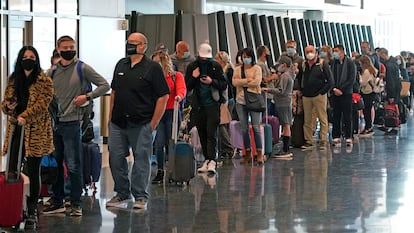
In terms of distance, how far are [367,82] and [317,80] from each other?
2.97m

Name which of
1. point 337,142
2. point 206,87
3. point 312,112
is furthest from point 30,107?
point 337,142

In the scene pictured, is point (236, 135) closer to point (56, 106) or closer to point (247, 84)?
point (247, 84)

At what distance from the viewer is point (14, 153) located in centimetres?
805

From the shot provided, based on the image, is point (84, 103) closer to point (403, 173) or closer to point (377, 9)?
point (403, 173)

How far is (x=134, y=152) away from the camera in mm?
9047

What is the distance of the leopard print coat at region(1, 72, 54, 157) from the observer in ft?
26.0

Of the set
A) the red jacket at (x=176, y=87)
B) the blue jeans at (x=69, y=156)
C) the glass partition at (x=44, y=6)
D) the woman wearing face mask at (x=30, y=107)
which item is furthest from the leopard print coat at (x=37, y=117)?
the glass partition at (x=44, y=6)

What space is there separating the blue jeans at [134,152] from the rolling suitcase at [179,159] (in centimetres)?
146

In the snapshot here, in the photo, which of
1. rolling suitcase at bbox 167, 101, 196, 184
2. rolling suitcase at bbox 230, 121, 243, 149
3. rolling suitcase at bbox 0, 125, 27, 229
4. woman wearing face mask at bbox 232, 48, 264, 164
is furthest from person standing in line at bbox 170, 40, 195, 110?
rolling suitcase at bbox 0, 125, 27, 229

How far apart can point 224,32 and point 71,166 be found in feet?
42.0

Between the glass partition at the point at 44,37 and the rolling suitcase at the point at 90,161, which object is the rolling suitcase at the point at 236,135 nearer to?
the glass partition at the point at 44,37

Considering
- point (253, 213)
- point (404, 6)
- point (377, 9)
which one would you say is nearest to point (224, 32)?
point (253, 213)

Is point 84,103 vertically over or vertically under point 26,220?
over

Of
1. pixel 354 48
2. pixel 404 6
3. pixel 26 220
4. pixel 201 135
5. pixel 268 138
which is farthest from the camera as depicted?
pixel 404 6
